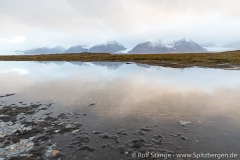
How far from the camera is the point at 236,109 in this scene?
23.7 meters

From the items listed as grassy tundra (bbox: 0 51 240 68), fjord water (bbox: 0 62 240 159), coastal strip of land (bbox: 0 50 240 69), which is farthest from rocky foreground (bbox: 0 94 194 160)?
grassy tundra (bbox: 0 51 240 68)

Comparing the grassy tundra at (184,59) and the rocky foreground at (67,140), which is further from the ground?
the grassy tundra at (184,59)

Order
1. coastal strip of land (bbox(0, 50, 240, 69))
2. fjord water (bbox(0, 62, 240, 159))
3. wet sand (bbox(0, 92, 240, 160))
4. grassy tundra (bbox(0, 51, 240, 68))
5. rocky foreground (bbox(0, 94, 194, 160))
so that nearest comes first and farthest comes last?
rocky foreground (bbox(0, 94, 194, 160))
wet sand (bbox(0, 92, 240, 160))
fjord water (bbox(0, 62, 240, 159))
coastal strip of land (bbox(0, 50, 240, 69))
grassy tundra (bbox(0, 51, 240, 68))

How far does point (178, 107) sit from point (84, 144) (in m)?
12.8

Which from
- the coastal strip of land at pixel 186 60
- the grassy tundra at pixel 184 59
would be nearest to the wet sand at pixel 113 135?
the coastal strip of land at pixel 186 60

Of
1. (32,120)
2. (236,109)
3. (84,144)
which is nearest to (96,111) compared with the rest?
(32,120)

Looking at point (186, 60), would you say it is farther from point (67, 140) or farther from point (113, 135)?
point (67, 140)

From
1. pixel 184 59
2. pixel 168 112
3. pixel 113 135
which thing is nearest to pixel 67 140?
pixel 113 135

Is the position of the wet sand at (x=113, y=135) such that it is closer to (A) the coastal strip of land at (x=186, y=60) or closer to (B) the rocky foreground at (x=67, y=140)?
(B) the rocky foreground at (x=67, y=140)

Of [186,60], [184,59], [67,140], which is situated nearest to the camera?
[67,140]

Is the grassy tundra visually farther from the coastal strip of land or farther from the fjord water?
the fjord water

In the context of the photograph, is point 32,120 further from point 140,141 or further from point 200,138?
point 200,138

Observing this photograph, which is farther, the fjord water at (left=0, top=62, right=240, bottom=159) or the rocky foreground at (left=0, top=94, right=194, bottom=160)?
the fjord water at (left=0, top=62, right=240, bottom=159)

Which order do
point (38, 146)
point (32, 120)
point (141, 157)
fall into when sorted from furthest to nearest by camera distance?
1. point (32, 120)
2. point (38, 146)
3. point (141, 157)
